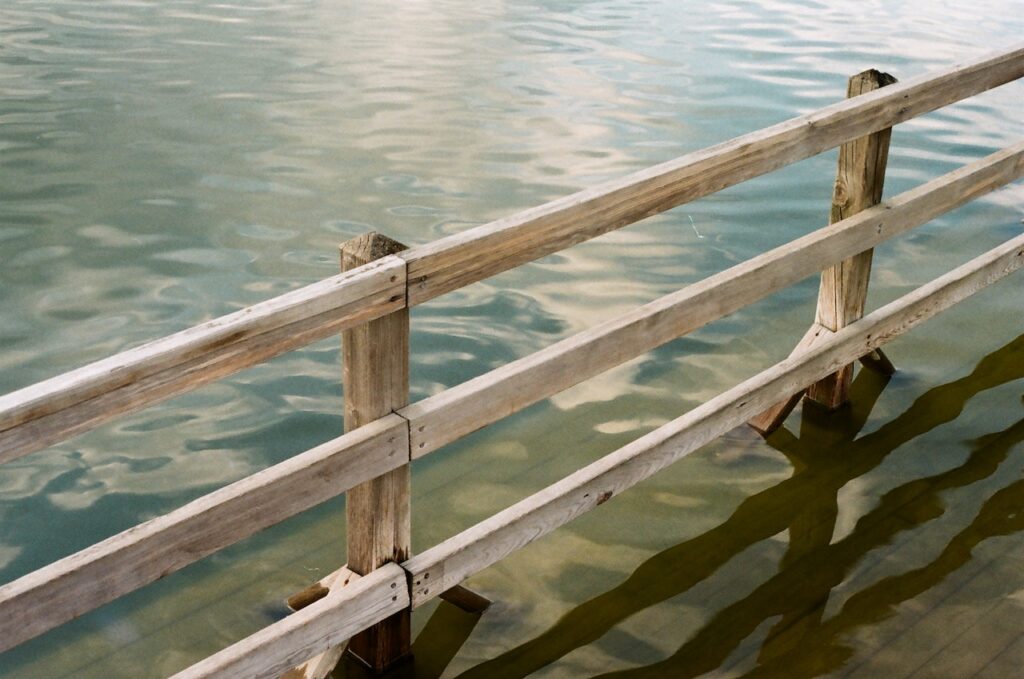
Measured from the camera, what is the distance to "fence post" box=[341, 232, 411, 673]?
3.17 meters

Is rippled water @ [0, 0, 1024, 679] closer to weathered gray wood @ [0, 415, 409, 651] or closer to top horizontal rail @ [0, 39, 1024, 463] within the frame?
weathered gray wood @ [0, 415, 409, 651]

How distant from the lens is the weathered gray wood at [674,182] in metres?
3.26

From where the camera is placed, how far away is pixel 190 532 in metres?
2.94

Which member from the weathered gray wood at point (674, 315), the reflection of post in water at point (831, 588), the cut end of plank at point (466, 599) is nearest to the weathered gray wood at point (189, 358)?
the weathered gray wood at point (674, 315)

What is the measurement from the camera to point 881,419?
215 inches

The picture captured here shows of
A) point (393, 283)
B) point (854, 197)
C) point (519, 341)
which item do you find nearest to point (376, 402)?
point (393, 283)

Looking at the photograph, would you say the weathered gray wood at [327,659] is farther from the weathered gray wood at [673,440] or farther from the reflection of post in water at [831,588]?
the reflection of post in water at [831,588]

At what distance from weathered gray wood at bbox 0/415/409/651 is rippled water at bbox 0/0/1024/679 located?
3.51 ft

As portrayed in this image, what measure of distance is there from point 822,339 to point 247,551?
2.40 meters

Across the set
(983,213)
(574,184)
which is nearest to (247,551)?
(574,184)

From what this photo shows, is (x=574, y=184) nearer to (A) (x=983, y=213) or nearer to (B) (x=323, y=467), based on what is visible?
(A) (x=983, y=213)

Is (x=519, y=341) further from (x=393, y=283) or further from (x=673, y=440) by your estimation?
(x=393, y=283)

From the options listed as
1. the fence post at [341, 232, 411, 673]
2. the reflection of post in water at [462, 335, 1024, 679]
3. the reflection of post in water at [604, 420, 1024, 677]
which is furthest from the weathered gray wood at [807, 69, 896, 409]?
the fence post at [341, 232, 411, 673]

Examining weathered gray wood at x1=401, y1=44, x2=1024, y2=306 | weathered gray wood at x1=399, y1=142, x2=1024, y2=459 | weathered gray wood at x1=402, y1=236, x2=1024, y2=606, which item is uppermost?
weathered gray wood at x1=401, y1=44, x2=1024, y2=306
